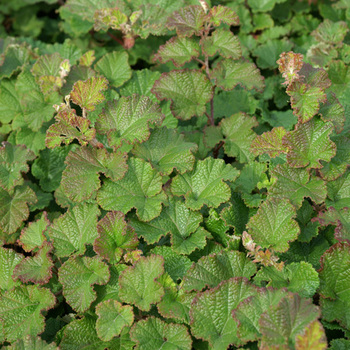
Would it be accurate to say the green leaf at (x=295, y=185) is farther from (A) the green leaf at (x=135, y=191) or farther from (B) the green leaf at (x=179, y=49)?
(B) the green leaf at (x=179, y=49)

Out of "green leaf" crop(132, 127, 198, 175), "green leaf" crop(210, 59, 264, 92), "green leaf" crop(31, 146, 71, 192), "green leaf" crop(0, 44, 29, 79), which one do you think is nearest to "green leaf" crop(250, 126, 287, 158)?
"green leaf" crop(132, 127, 198, 175)

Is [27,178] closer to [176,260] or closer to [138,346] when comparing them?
[176,260]

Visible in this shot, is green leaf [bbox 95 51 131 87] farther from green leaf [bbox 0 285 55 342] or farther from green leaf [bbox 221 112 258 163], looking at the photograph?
green leaf [bbox 0 285 55 342]

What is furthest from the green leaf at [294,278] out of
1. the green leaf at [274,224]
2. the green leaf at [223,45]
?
the green leaf at [223,45]

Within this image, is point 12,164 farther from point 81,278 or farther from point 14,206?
point 81,278

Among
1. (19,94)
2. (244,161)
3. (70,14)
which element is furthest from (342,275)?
(70,14)
